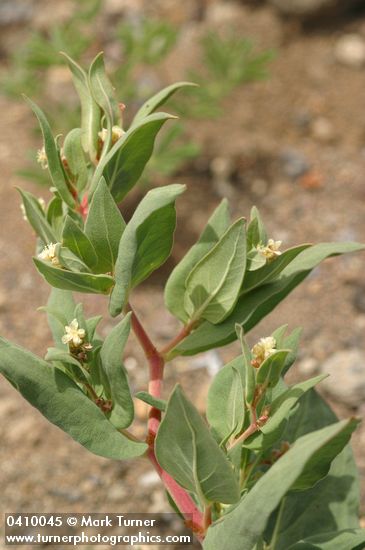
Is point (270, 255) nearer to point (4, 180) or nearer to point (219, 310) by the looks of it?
point (219, 310)

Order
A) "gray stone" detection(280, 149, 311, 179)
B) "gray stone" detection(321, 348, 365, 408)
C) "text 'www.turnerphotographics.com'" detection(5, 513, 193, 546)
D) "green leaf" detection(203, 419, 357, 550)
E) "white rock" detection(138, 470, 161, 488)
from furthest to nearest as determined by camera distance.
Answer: "gray stone" detection(280, 149, 311, 179) < "gray stone" detection(321, 348, 365, 408) < "white rock" detection(138, 470, 161, 488) < "text 'www.turnerphotographics.com'" detection(5, 513, 193, 546) < "green leaf" detection(203, 419, 357, 550)

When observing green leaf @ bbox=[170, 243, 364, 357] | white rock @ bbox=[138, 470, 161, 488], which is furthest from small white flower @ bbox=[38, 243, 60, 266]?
white rock @ bbox=[138, 470, 161, 488]

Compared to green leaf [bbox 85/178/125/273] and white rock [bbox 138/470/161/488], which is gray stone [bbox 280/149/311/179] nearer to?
white rock [bbox 138/470/161/488]

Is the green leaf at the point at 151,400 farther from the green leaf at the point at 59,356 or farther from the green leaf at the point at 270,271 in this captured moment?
the green leaf at the point at 270,271

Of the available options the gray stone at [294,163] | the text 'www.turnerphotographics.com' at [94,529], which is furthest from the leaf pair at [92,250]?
the gray stone at [294,163]

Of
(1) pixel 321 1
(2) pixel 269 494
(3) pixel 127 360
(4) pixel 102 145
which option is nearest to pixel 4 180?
(3) pixel 127 360

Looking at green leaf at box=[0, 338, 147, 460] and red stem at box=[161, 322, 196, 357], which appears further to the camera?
red stem at box=[161, 322, 196, 357]
